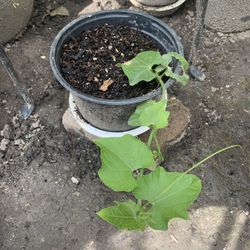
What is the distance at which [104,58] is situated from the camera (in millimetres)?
1922

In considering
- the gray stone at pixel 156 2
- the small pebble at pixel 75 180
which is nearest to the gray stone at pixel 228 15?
the gray stone at pixel 156 2

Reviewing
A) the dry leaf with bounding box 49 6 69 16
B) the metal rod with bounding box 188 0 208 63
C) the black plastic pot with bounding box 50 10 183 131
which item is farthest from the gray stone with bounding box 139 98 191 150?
the dry leaf with bounding box 49 6 69 16

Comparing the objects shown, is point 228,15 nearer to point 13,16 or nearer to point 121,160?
point 13,16

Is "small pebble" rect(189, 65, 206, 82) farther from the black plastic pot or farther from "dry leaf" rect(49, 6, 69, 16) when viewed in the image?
"dry leaf" rect(49, 6, 69, 16)

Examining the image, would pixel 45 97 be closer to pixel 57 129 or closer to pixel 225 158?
pixel 57 129

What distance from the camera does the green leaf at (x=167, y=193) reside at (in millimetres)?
1393

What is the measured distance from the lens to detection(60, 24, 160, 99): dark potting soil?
1.85 meters

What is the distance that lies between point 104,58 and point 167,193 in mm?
753

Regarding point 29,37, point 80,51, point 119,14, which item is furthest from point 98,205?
point 29,37

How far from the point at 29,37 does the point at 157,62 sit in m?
1.02

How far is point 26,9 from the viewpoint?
235 centimetres

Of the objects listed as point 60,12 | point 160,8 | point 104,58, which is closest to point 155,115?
point 104,58

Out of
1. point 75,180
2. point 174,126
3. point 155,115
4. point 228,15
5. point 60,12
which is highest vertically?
point 155,115

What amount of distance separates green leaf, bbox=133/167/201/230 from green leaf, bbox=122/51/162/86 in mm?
437
